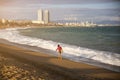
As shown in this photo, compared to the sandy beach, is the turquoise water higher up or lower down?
lower down

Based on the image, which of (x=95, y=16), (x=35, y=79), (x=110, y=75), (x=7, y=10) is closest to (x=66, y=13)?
(x=95, y=16)

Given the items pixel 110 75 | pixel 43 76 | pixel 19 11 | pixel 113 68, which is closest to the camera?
pixel 43 76

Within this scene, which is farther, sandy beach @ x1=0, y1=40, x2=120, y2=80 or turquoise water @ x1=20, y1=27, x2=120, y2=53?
turquoise water @ x1=20, y1=27, x2=120, y2=53

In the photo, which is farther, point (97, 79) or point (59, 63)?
point (59, 63)

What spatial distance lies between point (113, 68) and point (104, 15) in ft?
25.3

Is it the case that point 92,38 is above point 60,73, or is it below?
below

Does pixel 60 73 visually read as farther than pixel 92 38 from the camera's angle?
No

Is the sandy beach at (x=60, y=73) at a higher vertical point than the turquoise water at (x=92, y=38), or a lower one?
higher

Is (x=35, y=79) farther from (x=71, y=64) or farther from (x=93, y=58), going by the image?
(x=93, y=58)

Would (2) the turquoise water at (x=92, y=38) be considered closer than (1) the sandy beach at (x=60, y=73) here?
No

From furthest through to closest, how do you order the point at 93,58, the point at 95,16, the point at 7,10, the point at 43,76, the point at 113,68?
the point at 95,16
the point at 7,10
the point at 93,58
the point at 113,68
the point at 43,76

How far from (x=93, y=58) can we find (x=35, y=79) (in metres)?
3.42

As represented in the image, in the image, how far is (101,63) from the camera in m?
6.68

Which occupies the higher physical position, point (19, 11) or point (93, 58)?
point (19, 11)
